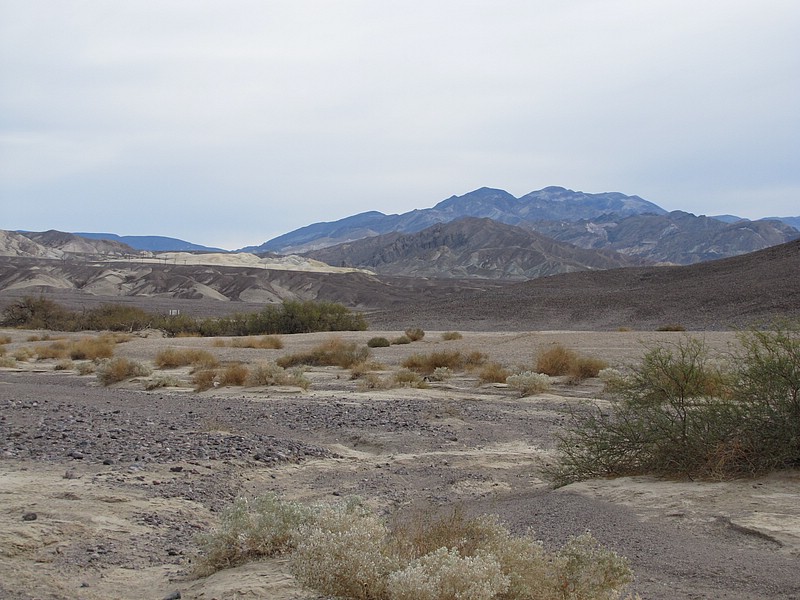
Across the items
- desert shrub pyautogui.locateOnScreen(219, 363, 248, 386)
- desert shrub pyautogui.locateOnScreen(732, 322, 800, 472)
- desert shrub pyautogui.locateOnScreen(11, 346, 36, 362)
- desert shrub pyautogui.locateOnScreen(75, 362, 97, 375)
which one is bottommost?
desert shrub pyautogui.locateOnScreen(11, 346, 36, 362)

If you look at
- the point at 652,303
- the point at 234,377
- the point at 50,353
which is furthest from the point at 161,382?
the point at 652,303

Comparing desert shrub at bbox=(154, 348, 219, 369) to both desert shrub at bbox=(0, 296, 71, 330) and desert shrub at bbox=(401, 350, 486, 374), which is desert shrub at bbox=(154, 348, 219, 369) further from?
desert shrub at bbox=(0, 296, 71, 330)

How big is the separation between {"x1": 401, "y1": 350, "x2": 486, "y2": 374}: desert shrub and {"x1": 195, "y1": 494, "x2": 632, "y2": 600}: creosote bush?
18483 millimetres

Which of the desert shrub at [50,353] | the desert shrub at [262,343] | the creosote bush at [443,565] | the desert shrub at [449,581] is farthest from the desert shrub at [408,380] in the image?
the desert shrub at [50,353]

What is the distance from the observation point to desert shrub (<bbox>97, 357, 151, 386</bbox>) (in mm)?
22812

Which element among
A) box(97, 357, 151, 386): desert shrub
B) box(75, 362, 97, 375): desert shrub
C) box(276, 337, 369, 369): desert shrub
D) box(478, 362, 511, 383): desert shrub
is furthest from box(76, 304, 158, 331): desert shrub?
box(478, 362, 511, 383): desert shrub

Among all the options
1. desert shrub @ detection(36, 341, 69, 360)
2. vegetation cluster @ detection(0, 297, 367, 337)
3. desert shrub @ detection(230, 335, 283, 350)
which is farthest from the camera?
vegetation cluster @ detection(0, 297, 367, 337)

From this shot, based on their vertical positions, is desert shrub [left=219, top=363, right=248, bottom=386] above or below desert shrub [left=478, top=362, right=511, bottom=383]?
below

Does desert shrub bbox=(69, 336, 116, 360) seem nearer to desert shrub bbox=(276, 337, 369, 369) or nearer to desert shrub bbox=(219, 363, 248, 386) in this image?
desert shrub bbox=(276, 337, 369, 369)

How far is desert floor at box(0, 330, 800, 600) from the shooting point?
5777 millimetres

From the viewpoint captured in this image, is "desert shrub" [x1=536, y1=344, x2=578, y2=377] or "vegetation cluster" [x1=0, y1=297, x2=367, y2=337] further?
"vegetation cluster" [x1=0, y1=297, x2=367, y2=337]

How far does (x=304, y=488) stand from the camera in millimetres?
9508

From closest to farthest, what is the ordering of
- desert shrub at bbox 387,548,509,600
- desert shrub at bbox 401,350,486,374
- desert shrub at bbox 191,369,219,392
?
desert shrub at bbox 387,548,509,600 < desert shrub at bbox 191,369,219,392 < desert shrub at bbox 401,350,486,374

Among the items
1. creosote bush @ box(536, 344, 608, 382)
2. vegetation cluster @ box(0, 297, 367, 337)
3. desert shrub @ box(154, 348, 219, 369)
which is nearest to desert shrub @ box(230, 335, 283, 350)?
desert shrub @ box(154, 348, 219, 369)
